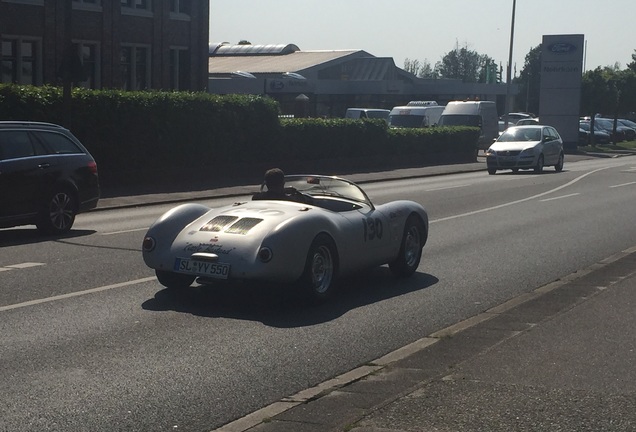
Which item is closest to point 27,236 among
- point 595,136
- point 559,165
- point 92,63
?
point 92,63

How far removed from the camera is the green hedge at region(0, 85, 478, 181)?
2438 centimetres

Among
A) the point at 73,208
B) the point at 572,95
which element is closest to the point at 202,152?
the point at 73,208

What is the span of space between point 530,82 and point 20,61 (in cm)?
12111

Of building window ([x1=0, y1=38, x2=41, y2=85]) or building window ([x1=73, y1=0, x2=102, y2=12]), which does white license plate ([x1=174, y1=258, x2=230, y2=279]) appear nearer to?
building window ([x1=0, y1=38, x2=41, y2=85])

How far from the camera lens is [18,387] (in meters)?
6.86

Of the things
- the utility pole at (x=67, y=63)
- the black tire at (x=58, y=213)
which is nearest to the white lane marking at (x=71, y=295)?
the black tire at (x=58, y=213)

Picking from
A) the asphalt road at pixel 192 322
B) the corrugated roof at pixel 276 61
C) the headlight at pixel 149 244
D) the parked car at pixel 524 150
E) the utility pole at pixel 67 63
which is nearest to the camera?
the asphalt road at pixel 192 322

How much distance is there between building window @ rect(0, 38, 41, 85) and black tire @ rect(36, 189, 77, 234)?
61.1 feet

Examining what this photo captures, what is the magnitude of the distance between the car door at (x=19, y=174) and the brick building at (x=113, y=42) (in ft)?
48.8

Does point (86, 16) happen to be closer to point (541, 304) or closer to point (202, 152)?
point (202, 152)

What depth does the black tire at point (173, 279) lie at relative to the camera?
34.0 feet

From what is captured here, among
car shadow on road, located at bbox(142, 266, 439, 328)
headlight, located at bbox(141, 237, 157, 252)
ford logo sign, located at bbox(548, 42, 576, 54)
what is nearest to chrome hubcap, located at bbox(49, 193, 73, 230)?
car shadow on road, located at bbox(142, 266, 439, 328)

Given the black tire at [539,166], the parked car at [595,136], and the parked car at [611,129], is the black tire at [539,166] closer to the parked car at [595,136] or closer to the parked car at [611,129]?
the parked car at [595,136]

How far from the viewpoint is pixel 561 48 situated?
58.1 meters
